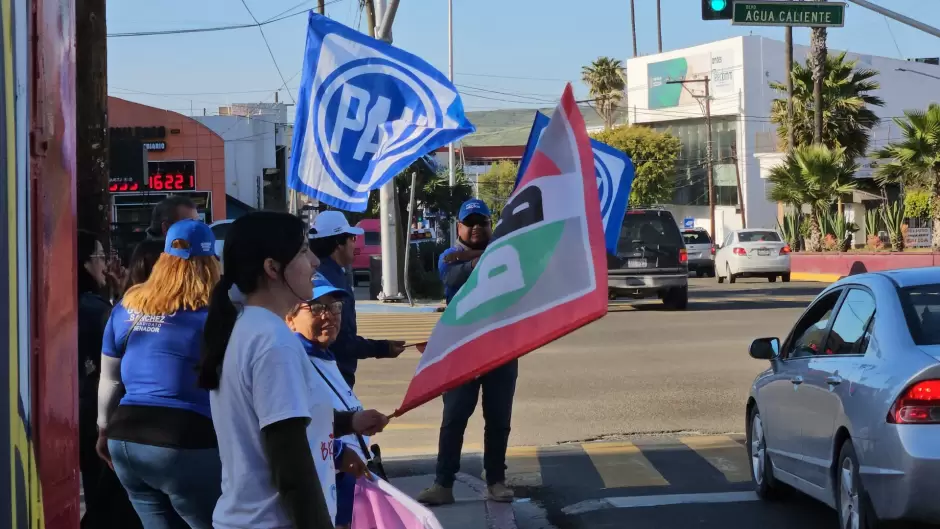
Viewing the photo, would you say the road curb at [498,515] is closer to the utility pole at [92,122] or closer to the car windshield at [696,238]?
the utility pole at [92,122]

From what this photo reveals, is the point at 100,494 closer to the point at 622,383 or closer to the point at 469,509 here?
the point at 469,509

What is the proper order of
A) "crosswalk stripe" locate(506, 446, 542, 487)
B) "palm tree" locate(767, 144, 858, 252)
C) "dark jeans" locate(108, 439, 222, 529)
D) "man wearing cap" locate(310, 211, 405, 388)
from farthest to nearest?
1. "palm tree" locate(767, 144, 858, 252)
2. "crosswalk stripe" locate(506, 446, 542, 487)
3. "man wearing cap" locate(310, 211, 405, 388)
4. "dark jeans" locate(108, 439, 222, 529)

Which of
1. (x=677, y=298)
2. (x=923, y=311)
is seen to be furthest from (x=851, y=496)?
(x=677, y=298)

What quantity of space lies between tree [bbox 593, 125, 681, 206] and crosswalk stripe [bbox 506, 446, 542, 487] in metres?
66.8

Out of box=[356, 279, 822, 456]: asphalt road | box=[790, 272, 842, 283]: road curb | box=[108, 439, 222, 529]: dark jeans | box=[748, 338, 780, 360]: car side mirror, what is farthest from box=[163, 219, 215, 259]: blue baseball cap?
box=[790, 272, 842, 283]: road curb

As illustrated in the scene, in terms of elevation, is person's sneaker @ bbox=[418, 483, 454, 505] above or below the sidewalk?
above

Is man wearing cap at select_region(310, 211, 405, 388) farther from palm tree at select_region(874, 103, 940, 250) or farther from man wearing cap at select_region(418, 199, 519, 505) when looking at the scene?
palm tree at select_region(874, 103, 940, 250)

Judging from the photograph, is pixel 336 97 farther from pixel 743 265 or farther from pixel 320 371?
pixel 743 265

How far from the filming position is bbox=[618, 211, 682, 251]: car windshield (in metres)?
23.1

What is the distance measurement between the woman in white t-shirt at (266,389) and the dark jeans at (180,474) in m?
0.90

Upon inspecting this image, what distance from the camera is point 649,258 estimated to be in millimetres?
23016

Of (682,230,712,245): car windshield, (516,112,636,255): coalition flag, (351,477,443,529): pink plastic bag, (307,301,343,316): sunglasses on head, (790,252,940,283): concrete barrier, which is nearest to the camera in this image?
(351,477,443,529): pink plastic bag

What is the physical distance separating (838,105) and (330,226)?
41775mm

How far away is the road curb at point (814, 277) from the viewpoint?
114ft
